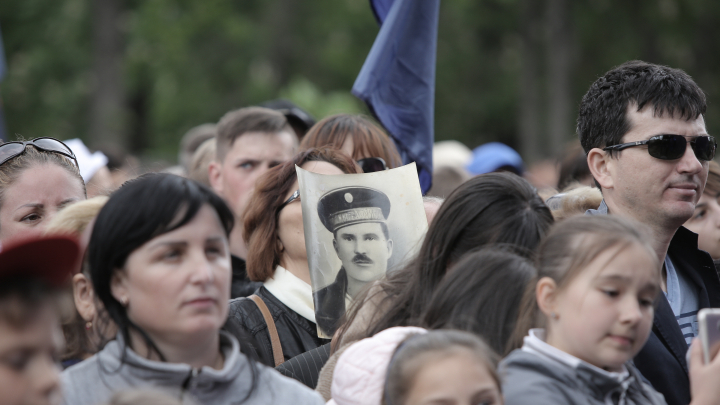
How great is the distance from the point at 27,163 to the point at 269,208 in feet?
3.41

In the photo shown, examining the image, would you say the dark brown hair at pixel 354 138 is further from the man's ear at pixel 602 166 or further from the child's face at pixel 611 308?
the child's face at pixel 611 308

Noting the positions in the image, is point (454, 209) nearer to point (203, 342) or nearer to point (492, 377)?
point (492, 377)

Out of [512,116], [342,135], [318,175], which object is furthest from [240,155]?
[512,116]

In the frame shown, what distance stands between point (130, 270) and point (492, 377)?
0.99 m

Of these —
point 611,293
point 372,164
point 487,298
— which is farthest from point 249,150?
point 611,293

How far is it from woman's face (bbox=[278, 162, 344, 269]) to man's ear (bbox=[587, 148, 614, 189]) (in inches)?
43.5

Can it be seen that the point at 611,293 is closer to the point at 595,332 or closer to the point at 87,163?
the point at 595,332

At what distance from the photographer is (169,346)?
2260mm

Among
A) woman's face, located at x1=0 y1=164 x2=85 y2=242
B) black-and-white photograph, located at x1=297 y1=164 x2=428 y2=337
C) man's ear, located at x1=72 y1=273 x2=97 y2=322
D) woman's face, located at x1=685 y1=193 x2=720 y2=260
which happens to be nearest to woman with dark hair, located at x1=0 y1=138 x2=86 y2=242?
woman's face, located at x1=0 y1=164 x2=85 y2=242

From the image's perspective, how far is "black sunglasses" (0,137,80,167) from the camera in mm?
3566

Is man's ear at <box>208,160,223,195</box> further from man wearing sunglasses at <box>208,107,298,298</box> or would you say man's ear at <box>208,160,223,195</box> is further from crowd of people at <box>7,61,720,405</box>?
crowd of people at <box>7,61,720,405</box>

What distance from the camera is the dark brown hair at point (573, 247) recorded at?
2.35 metres

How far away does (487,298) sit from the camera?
8.55 ft

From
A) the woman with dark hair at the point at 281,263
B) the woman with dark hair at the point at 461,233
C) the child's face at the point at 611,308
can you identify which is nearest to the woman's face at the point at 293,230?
the woman with dark hair at the point at 281,263
